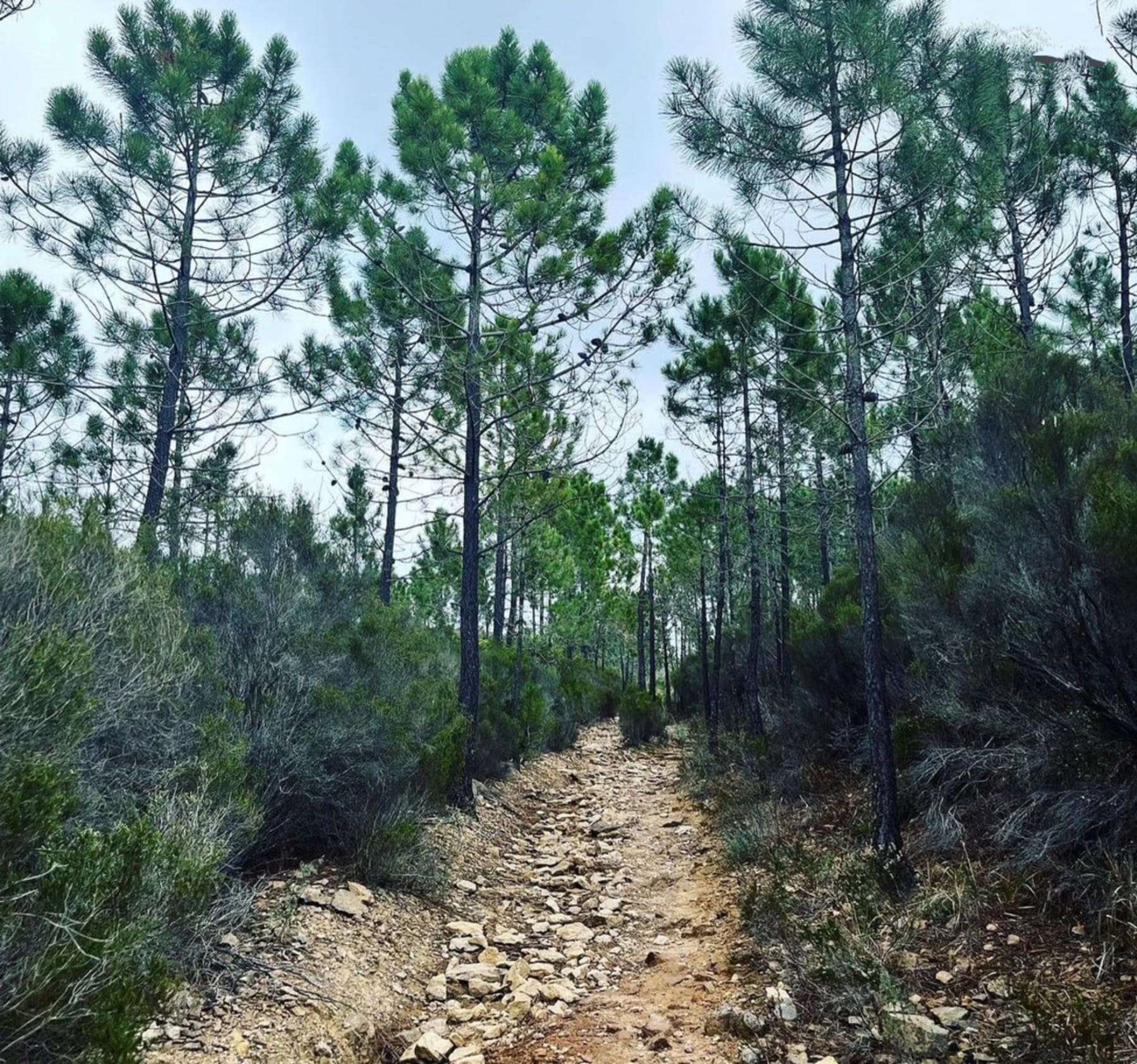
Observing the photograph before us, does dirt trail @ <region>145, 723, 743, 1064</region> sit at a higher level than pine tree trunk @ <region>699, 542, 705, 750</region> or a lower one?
lower

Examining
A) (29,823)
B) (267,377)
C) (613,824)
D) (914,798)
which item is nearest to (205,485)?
(267,377)

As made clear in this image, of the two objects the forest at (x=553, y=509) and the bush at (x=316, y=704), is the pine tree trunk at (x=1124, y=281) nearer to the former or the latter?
the forest at (x=553, y=509)

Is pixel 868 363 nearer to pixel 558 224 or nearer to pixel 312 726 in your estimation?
pixel 558 224

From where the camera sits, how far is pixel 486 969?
4797 millimetres

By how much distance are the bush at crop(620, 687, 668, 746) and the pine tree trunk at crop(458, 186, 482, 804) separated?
952 centimetres

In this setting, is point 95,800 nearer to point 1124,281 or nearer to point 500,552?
point 500,552

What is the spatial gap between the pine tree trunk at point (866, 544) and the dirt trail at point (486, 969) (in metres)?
1.37

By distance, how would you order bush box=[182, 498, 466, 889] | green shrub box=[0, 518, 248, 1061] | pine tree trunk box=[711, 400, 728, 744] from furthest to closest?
pine tree trunk box=[711, 400, 728, 744], bush box=[182, 498, 466, 889], green shrub box=[0, 518, 248, 1061]

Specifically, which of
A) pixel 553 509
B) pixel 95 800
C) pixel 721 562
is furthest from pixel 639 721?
pixel 95 800

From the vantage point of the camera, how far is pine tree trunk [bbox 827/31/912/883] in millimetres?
5449

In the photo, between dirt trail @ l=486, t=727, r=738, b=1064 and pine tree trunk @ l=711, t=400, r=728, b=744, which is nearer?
dirt trail @ l=486, t=727, r=738, b=1064

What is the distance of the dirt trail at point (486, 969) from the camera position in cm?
→ 363

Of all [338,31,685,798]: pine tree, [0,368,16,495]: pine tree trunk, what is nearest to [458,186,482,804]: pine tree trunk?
[338,31,685,798]: pine tree

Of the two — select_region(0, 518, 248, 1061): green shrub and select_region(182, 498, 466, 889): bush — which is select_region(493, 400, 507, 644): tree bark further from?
select_region(0, 518, 248, 1061): green shrub
